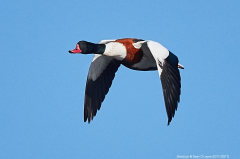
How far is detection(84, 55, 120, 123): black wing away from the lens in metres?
11.5

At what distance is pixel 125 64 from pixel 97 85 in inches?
48.6

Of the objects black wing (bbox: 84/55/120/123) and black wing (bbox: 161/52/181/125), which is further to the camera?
black wing (bbox: 84/55/120/123)

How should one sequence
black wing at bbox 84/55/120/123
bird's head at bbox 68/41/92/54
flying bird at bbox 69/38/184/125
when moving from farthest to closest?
black wing at bbox 84/55/120/123 → bird's head at bbox 68/41/92/54 → flying bird at bbox 69/38/184/125

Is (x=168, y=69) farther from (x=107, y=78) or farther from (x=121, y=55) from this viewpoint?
(x=107, y=78)

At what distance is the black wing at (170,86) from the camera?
884 centimetres

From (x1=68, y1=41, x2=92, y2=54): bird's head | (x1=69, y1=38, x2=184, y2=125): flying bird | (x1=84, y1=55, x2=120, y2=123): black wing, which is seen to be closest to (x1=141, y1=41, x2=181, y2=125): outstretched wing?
(x1=69, y1=38, x2=184, y2=125): flying bird

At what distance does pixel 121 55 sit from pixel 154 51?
1152 mm

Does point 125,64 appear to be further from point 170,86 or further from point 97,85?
point 170,86

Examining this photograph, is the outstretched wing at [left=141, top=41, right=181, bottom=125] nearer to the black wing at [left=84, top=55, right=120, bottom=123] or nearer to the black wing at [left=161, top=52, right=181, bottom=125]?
the black wing at [left=161, top=52, right=181, bottom=125]

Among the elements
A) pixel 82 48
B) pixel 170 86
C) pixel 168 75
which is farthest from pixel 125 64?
pixel 170 86

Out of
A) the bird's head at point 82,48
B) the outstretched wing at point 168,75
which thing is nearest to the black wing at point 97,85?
the bird's head at point 82,48

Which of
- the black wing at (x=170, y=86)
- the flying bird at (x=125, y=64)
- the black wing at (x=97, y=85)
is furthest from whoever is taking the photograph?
the black wing at (x=97, y=85)

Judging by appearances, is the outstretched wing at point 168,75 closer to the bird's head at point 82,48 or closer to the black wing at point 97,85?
the bird's head at point 82,48

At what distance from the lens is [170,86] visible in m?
9.07
